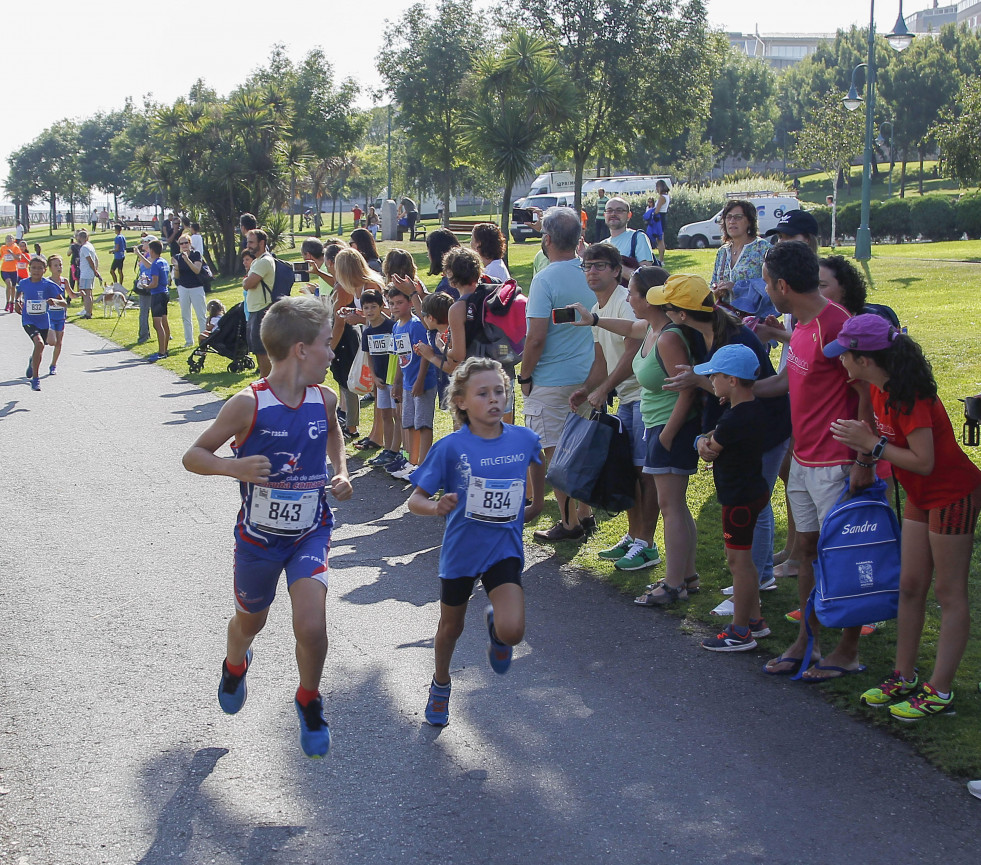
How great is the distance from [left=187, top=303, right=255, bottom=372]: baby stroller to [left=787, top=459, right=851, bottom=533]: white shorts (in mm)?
11438

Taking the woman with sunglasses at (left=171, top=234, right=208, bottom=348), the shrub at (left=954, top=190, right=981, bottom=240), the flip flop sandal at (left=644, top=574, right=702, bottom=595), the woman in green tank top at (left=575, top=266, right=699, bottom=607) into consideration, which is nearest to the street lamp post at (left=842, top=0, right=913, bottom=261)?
the shrub at (left=954, top=190, right=981, bottom=240)

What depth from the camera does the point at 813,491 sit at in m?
4.98

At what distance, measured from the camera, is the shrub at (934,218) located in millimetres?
32844

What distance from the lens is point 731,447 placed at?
198 inches

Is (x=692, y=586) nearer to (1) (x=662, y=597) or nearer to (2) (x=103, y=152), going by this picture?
(1) (x=662, y=597)

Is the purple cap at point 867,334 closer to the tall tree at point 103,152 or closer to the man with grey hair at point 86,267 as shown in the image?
the man with grey hair at point 86,267

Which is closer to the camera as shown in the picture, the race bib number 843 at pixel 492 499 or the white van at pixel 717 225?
the race bib number 843 at pixel 492 499

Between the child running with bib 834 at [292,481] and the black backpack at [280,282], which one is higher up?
the black backpack at [280,282]

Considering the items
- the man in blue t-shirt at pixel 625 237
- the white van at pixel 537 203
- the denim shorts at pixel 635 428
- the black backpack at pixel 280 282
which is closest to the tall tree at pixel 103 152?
the white van at pixel 537 203

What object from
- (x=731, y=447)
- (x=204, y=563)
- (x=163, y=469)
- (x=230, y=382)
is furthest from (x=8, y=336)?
(x=731, y=447)

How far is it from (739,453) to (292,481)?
2.31 metres

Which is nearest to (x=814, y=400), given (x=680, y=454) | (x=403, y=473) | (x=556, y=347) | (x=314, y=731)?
(x=680, y=454)

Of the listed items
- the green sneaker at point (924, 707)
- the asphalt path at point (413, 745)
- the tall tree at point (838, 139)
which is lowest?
the asphalt path at point (413, 745)

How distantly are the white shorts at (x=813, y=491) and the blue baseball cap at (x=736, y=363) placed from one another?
57cm
